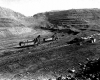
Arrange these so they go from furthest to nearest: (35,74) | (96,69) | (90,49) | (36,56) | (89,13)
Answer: (89,13) → (90,49) → (36,56) → (35,74) → (96,69)

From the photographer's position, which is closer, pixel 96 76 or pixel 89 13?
pixel 96 76

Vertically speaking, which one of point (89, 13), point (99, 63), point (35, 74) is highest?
point (89, 13)

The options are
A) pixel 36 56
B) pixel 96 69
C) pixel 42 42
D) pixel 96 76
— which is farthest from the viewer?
pixel 42 42

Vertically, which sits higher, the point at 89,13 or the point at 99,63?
the point at 89,13

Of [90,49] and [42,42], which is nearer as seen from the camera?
[90,49]

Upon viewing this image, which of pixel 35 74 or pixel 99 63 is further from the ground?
pixel 99 63

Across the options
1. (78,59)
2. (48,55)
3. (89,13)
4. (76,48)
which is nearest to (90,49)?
(76,48)

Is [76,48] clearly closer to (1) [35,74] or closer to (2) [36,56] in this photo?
(2) [36,56]

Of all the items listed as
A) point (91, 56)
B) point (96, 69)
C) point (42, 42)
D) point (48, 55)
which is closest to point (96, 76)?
point (96, 69)

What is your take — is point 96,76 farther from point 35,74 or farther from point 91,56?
point 91,56
